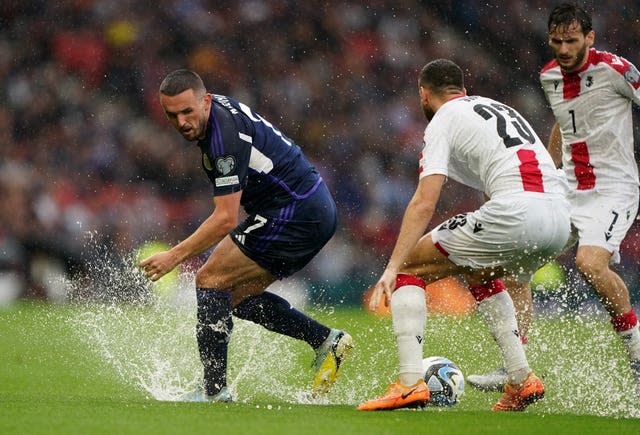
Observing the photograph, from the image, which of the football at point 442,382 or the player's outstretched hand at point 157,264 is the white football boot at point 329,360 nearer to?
the football at point 442,382

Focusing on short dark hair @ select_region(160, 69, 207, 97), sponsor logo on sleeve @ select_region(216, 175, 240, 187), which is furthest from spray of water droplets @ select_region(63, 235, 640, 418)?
short dark hair @ select_region(160, 69, 207, 97)

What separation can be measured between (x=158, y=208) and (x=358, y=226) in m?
2.61

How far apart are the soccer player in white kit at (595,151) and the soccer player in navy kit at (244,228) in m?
1.24

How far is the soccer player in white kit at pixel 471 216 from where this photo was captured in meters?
5.54

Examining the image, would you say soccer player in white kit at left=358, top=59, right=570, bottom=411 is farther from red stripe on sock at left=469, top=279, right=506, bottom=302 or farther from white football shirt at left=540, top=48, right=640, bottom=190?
white football shirt at left=540, top=48, right=640, bottom=190

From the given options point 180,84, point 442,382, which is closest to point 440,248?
point 442,382

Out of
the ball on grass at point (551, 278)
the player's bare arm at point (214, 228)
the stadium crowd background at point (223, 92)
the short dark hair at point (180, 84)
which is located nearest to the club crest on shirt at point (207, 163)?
the player's bare arm at point (214, 228)

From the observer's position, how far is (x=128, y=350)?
9.16 metres

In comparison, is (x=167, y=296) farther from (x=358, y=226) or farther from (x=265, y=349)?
(x=265, y=349)

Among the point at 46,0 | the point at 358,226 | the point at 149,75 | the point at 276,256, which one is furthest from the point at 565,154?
the point at 46,0

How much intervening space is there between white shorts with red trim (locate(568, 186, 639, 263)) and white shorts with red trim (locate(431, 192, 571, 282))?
95 centimetres

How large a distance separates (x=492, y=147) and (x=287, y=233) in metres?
1.37

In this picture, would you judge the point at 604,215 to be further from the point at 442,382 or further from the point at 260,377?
the point at 260,377

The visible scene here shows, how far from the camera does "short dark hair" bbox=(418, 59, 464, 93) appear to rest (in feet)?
19.3
